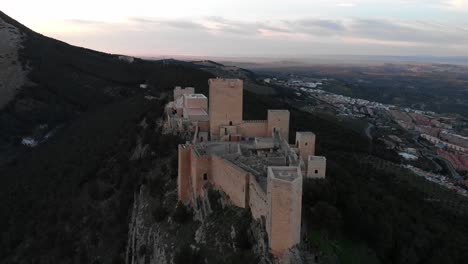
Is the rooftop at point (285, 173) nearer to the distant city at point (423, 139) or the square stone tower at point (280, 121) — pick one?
the square stone tower at point (280, 121)

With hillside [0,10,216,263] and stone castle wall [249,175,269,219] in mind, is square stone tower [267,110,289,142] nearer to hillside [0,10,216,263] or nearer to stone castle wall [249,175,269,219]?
hillside [0,10,216,263]

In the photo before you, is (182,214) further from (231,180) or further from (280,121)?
(280,121)

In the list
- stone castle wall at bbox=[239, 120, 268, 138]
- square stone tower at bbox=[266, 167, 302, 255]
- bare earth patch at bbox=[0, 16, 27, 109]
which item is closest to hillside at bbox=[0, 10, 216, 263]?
bare earth patch at bbox=[0, 16, 27, 109]

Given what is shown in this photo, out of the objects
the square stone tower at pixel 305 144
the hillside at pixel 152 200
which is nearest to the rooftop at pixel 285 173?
the hillside at pixel 152 200

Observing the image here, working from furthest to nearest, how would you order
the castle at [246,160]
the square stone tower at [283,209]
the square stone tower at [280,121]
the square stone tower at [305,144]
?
the square stone tower at [280,121] < the square stone tower at [305,144] < the castle at [246,160] < the square stone tower at [283,209]

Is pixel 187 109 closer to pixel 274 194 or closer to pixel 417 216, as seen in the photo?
pixel 417 216
